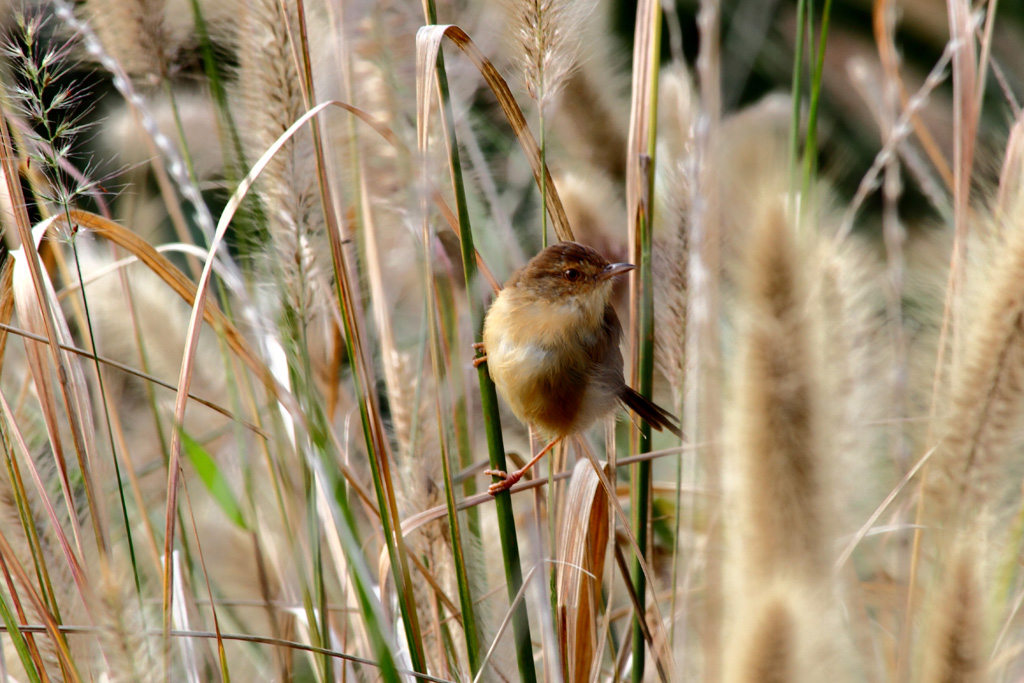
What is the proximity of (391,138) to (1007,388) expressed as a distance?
3.79ft

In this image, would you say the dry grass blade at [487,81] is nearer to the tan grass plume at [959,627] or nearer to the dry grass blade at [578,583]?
the dry grass blade at [578,583]

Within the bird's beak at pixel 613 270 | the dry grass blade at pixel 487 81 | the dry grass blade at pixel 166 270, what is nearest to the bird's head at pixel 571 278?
the bird's beak at pixel 613 270

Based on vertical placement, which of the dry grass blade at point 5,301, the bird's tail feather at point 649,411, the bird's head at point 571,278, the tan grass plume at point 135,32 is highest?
the tan grass plume at point 135,32

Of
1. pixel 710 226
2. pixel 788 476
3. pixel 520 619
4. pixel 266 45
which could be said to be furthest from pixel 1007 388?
pixel 266 45

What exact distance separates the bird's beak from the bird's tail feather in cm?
27

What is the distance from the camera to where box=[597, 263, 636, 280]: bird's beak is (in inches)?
75.9

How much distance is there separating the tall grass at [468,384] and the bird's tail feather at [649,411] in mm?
56

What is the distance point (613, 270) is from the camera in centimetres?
201

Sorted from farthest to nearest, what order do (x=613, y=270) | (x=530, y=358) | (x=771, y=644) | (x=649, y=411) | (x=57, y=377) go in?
1. (x=530, y=358)
2. (x=613, y=270)
3. (x=649, y=411)
4. (x=57, y=377)
5. (x=771, y=644)

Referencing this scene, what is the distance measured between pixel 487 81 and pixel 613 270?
635mm

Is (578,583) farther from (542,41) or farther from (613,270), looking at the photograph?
(542,41)

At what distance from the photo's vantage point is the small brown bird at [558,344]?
2.03m

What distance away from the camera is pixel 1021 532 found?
155cm

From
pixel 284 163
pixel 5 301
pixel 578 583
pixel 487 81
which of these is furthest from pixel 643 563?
pixel 5 301
